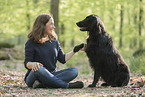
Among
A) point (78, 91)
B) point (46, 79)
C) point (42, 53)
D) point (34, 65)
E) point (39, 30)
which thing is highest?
point (39, 30)

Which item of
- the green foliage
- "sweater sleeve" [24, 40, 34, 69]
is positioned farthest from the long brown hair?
the green foliage

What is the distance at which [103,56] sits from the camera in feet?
11.1

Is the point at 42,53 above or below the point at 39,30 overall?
below

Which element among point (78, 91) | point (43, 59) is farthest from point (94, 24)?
point (78, 91)

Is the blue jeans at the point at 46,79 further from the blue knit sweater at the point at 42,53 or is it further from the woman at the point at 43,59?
the blue knit sweater at the point at 42,53

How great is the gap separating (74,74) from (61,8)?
620 centimetres

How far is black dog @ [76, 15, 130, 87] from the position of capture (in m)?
3.39

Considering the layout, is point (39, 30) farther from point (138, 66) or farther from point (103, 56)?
point (138, 66)

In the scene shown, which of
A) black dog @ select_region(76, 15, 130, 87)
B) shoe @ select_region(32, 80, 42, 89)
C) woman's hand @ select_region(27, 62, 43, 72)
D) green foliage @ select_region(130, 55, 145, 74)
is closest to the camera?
woman's hand @ select_region(27, 62, 43, 72)

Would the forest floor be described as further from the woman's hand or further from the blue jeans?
the woman's hand

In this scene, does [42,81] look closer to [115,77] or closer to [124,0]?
[115,77]

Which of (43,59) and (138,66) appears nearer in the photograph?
(43,59)

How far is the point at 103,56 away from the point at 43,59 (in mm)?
1141

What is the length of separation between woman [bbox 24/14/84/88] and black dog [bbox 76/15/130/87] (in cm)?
31
